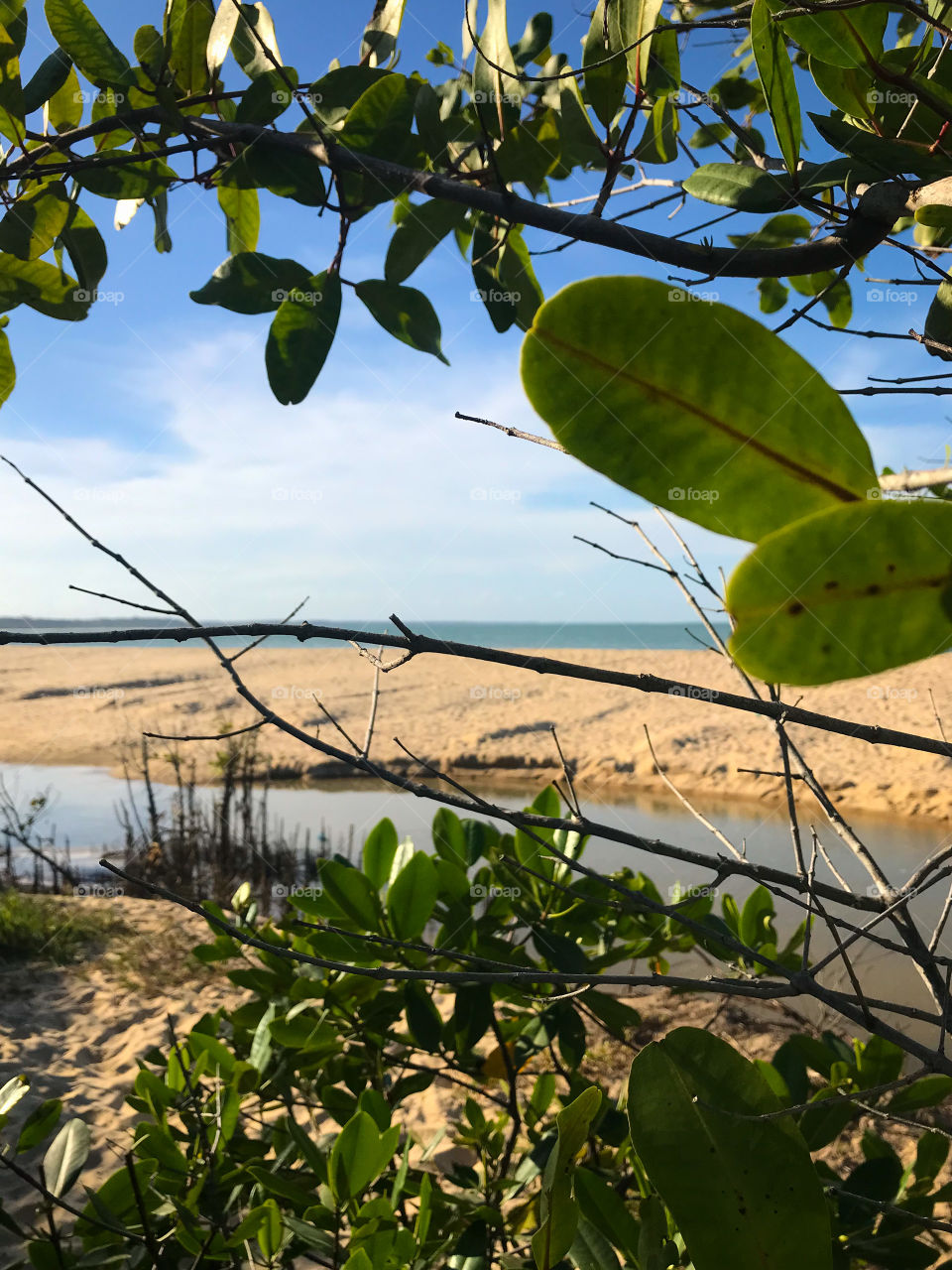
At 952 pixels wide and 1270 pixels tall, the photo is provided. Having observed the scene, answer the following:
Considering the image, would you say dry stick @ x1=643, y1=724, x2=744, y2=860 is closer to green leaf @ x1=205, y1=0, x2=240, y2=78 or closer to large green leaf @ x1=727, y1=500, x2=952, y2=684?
large green leaf @ x1=727, y1=500, x2=952, y2=684

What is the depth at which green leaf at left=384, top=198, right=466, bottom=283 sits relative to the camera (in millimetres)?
676

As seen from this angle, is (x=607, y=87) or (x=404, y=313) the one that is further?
(x=404, y=313)

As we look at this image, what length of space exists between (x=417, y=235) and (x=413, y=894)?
65 centimetres

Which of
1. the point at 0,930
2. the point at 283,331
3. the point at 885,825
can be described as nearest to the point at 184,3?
the point at 283,331

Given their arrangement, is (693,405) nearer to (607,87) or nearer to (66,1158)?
(607,87)

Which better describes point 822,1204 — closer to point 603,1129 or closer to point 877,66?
point 877,66

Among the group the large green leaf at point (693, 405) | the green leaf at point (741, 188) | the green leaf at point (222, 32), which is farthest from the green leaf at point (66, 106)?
the large green leaf at point (693, 405)

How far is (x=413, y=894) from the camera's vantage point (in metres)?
0.88

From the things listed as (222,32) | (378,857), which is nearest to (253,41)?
Answer: (222,32)

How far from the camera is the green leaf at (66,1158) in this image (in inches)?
Answer: 32.2

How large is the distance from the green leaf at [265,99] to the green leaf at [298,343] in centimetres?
15

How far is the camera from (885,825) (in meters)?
6.49

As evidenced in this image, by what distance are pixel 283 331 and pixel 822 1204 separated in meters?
0.61

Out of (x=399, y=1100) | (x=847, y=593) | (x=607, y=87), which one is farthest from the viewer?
(x=399, y=1100)
